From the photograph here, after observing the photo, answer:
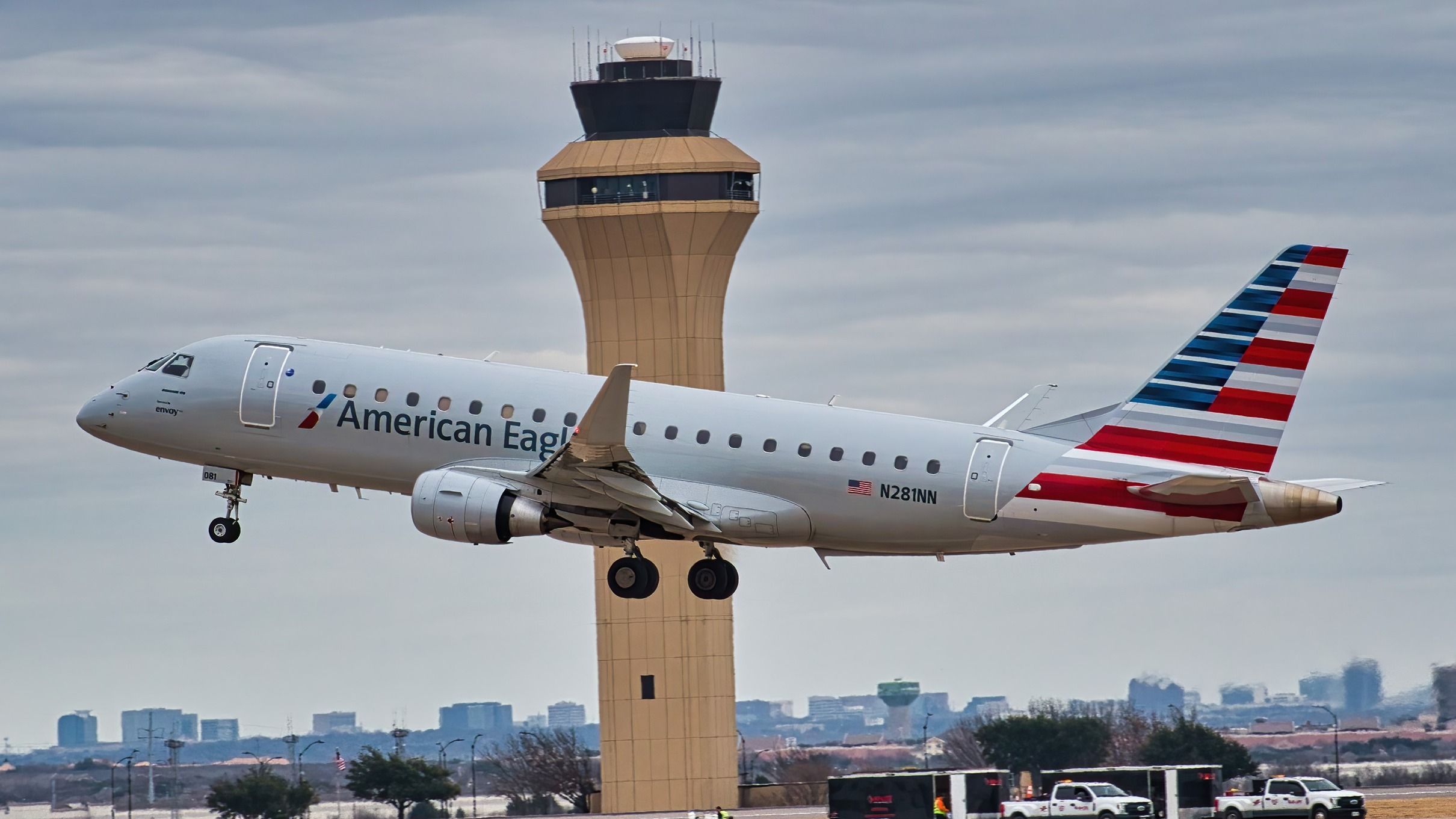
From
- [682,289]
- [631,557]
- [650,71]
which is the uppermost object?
[650,71]

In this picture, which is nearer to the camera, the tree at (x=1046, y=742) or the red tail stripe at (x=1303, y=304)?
the red tail stripe at (x=1303, y=304)

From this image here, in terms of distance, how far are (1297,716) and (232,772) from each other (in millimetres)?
60230

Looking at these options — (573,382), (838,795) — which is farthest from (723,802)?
(573,382)

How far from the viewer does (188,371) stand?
220 ft

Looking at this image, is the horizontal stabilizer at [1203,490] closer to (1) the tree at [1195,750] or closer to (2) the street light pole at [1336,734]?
(2) the street light pole at [1336,734]

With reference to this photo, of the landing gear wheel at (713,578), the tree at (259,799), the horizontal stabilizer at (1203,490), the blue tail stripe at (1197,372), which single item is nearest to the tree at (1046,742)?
Answer: the tree at (259,799)

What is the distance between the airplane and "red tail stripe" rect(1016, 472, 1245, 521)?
1.7 inches

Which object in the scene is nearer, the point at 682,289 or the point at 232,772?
the point at 682,289

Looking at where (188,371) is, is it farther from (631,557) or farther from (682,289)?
(682,289)

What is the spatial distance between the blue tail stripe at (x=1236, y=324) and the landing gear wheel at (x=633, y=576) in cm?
1450

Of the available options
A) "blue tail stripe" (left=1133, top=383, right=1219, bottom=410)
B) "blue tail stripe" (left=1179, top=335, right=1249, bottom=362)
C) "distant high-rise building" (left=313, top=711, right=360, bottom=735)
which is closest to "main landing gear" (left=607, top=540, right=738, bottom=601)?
"blue tail stripe" (left=1133, top=383, right=1219, bottom=410)

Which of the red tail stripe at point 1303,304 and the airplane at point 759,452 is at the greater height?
the red tail stripe at point 1303,304

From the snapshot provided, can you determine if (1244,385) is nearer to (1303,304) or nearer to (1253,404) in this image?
(1253,404)

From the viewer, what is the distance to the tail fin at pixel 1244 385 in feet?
202
